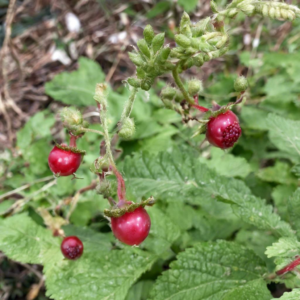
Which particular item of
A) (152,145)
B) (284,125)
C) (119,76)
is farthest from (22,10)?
(284,125)

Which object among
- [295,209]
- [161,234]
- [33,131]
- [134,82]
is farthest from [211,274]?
[33,131]

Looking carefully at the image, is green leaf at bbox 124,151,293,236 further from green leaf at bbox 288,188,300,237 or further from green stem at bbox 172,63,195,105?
green stem at bbox 172,63,195,105

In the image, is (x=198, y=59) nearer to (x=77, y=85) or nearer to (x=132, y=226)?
(x=132, y=226)

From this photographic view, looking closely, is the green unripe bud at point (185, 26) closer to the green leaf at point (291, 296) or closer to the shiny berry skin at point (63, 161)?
the shiny berry skin at point (63, 161)

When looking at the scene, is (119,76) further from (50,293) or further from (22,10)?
(50,293)

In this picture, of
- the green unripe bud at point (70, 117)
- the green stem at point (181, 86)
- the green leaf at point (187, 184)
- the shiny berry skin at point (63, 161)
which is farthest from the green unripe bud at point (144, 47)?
the green leaf at point (187, 184)
